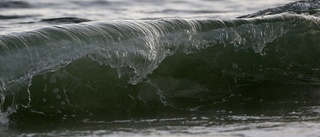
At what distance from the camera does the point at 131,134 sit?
434cm

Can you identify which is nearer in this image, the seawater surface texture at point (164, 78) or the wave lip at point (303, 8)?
the seawater surface texture at point (164, 78)

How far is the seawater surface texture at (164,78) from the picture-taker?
185 inches

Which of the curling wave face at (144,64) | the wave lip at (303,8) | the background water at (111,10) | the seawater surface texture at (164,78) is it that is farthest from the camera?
the background water at (111,10)

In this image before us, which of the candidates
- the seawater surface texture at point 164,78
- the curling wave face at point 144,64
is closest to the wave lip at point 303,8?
the seawater surface texture at point 164,78

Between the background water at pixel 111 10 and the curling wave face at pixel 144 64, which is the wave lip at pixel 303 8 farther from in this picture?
the curling wave face at pixel 144 64

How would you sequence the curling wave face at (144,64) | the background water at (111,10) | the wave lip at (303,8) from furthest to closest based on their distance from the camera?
1. the background water at (111,10)
2. the wave lip at (303,8)
3. the curling wave face at (144,64)

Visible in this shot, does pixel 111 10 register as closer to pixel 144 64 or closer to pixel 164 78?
pixel 164 78

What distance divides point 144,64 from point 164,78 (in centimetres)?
27

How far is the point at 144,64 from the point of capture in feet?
18.1

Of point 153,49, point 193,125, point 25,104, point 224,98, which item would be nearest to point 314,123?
point 193,125

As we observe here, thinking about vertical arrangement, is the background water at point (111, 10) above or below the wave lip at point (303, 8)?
below

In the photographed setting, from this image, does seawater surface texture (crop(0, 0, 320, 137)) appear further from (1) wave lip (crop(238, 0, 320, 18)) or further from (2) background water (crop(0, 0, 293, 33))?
(2) background water (crop(0, 0, 293, 33))

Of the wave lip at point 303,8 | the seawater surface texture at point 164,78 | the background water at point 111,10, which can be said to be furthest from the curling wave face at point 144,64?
the background water at point 111,10

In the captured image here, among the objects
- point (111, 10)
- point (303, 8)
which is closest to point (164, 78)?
point (303, 8)
